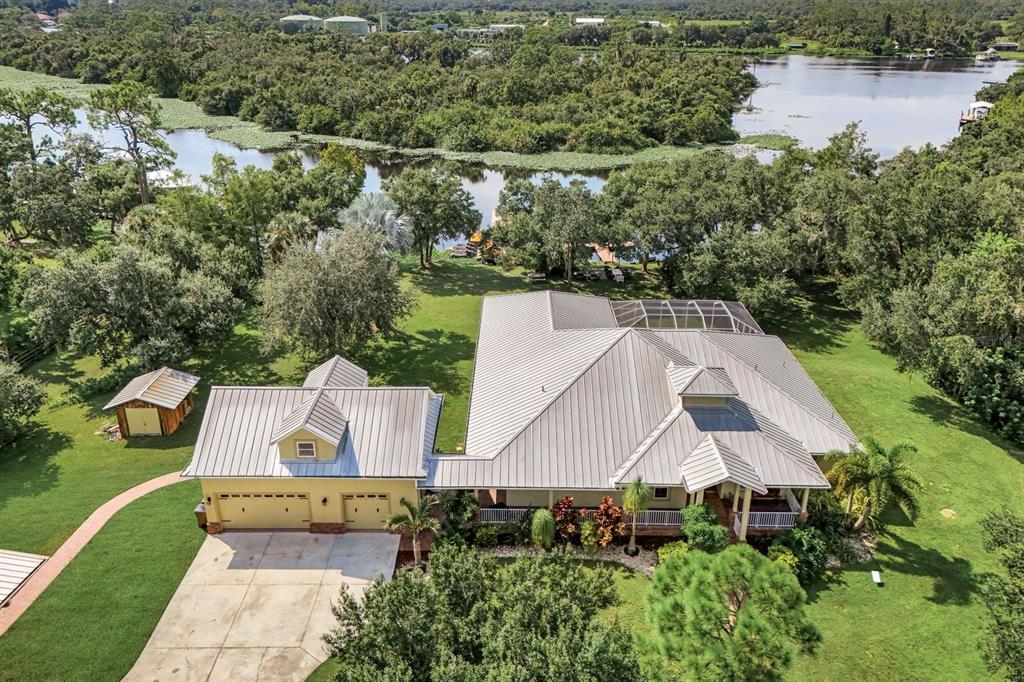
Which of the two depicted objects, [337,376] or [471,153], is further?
[471,153]

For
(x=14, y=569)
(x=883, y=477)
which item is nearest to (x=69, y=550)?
(x=14, y=569)

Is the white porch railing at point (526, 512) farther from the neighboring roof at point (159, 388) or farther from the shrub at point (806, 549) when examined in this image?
the neighboring roof at point (159, 388)

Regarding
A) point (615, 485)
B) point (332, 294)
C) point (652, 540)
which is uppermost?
point (332, 294)

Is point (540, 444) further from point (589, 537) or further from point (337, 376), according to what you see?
point (337, 376)

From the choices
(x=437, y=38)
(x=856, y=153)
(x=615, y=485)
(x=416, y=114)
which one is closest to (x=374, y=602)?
(x=615, y=485)

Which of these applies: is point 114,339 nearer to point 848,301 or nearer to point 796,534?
point 796,534

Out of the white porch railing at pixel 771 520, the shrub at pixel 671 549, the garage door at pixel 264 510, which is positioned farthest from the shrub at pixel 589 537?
the garage door at pixel 264 510

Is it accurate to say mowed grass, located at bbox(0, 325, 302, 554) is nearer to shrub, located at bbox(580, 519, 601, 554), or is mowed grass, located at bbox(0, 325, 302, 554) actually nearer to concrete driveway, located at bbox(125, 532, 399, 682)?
concrete driveway, located at bbox(125, 532, 399, 682)
